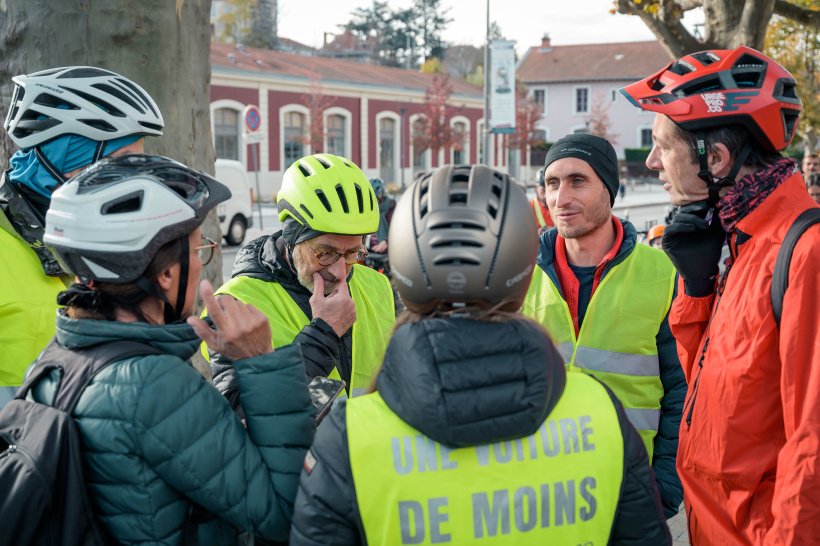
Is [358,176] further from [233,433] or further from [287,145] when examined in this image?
[287,145]

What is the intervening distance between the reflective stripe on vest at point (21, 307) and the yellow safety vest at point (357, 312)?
1.83ft

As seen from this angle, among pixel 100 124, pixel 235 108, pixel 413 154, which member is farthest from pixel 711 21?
Result: pixel 413 154

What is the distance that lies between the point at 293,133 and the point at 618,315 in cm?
3977

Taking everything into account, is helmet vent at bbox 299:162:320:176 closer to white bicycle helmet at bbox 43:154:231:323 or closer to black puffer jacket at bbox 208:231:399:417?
black puffer jacket at bbox 208:231:399:417

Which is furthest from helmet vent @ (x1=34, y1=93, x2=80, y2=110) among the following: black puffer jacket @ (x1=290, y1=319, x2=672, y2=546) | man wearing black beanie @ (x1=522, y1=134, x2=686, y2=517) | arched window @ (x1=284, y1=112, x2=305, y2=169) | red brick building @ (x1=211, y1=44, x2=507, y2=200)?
arched window @ (x1=284, y1=112, x2=305, y2=169)

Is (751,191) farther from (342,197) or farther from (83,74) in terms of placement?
(83,74)

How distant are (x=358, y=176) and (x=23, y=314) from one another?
4.17ft

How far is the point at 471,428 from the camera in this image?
1.43 meters

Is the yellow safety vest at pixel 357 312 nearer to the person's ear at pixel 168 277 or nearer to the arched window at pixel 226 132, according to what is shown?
the person's ear at pixel 168 277

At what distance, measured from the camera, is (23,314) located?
7.81ft

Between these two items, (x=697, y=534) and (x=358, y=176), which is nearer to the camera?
(x=697, y=534)

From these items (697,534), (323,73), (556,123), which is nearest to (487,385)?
(697,534)

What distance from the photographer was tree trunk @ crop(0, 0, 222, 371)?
3230 millimetres

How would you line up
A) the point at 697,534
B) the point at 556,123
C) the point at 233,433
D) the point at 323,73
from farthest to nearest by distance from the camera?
the point at 556,123, the point at 323,73, the point at 697,534, the point at 233,433
